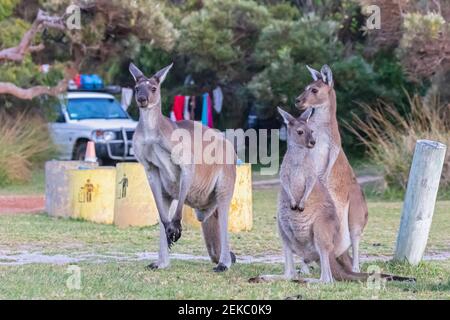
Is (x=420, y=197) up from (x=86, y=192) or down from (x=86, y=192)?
up

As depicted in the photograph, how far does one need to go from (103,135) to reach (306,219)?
1569 centimetres

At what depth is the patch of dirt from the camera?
16345 mm

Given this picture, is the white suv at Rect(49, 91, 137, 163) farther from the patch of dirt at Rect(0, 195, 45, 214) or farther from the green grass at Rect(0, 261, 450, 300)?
the green grass at Rect(0, 261, 450, 300)

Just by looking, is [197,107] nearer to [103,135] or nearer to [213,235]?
[103,135]

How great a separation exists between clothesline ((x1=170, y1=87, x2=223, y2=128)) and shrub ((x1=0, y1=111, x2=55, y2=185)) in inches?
161

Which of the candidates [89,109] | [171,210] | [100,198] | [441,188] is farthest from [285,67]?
[171,210]

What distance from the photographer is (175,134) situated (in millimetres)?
9938

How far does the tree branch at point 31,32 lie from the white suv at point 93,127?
2.78 m

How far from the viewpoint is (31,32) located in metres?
21.9

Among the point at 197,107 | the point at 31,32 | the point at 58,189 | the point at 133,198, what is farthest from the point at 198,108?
the point at 133,198

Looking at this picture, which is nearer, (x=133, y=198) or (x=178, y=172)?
(x=178, y=172)

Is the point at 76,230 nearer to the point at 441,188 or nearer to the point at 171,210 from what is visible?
the point at 171,210

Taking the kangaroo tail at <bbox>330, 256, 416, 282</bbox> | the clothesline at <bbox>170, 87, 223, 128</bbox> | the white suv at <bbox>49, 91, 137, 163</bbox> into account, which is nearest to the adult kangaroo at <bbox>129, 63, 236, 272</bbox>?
the kangaroo tail at <bbox>330, 256, 416, 282</bbox>

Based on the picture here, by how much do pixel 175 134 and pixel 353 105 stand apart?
51.1 ft
